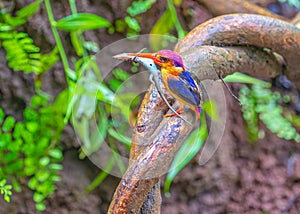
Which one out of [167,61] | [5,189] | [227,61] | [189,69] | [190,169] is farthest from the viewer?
[190,169]

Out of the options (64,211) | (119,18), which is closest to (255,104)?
(119,18)

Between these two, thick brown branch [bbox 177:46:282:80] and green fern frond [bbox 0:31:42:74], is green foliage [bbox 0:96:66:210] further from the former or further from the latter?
thick brown branch [bbox 177:46:282:80]

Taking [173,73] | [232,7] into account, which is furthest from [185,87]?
[232,7]

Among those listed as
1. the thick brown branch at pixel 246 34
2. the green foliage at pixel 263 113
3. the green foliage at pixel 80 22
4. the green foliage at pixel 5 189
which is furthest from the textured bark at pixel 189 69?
the green foliage at pixel 5 189

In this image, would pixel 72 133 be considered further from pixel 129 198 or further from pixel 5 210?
pixel 129 198

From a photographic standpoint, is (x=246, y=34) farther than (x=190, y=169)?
No

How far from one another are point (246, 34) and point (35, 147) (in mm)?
409

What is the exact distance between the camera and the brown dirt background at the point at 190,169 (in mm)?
908

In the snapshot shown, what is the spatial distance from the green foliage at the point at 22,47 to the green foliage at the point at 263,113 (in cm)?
37

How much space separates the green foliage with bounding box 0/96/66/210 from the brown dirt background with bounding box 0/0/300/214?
0.02 m

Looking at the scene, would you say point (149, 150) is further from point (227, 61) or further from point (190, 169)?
point (190, 169)

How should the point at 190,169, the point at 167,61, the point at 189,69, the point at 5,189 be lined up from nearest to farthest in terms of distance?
the point at 167,61
the point at 189,69
the point at 5,189
the point at 190,169

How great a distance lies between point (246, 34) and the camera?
0.78 meters

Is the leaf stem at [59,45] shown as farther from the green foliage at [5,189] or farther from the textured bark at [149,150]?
the textured bark at [149,150]
